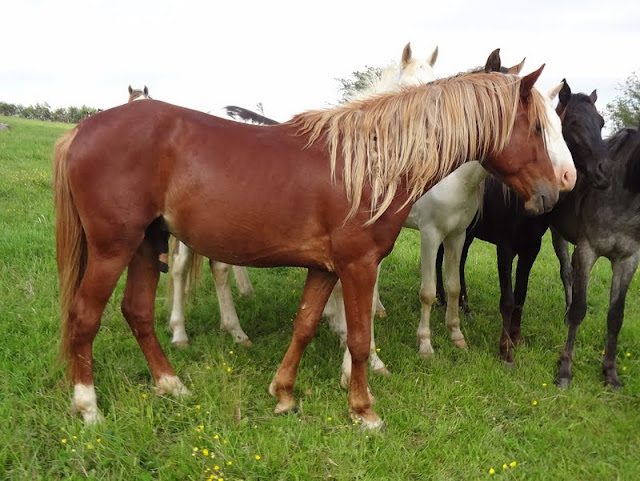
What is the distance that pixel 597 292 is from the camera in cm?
595

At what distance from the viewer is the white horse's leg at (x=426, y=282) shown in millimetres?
4055

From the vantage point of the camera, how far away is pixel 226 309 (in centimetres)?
424

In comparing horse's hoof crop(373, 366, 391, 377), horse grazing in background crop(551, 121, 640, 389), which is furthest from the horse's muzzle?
horse's hoof crop(373, 366, 391, 377)

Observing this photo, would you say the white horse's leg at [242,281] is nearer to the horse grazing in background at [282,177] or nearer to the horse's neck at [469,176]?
the horse grazing in background at [282,177]

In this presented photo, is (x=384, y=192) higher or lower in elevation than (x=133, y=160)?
lower

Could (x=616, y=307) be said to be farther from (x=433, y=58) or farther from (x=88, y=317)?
(x=88, y=317)

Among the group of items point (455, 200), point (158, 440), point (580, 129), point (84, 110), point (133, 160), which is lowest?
point (158, 440)

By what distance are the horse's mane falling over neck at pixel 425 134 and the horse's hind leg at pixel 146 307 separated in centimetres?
133

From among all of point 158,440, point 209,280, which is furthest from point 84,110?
point 158,440

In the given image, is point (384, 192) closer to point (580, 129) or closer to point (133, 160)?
point (133, 160)

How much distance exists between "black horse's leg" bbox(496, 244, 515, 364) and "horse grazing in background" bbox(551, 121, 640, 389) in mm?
416

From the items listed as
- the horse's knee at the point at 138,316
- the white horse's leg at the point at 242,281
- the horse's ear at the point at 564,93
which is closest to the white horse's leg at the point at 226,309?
the white horse's leg at the point at 242,281

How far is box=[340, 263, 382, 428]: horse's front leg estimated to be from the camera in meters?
2.77

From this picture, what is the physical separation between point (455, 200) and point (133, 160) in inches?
96.3
